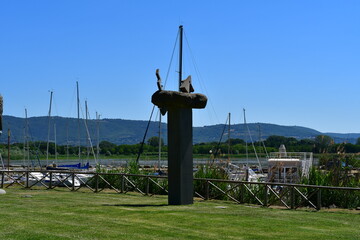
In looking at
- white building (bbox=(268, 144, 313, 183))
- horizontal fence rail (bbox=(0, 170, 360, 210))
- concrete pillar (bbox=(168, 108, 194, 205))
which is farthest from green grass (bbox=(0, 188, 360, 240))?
white building (bbox=(268, 144, 313, 183))

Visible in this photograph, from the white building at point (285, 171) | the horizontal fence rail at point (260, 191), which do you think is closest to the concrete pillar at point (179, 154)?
the horizontal fence rail at point (260, 191)

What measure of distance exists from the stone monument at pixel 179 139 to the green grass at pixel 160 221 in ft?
2.01

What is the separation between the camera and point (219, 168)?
2528 centimetres

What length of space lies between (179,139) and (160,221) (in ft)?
14.6

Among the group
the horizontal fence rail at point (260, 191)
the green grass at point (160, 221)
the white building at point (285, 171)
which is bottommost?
the green grass at point (160, 221)

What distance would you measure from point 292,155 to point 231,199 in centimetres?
1127

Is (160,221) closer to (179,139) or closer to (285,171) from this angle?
(179,139)

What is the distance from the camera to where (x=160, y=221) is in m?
15.2

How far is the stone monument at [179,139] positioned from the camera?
19.1 metres

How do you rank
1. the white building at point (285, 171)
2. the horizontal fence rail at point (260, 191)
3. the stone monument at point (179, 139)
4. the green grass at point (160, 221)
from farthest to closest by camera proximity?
the white building at point (285, 171), the horizontal fence rail at point (260, 191), the stone monument at point (179, 139), the green grass at point (160, 221)

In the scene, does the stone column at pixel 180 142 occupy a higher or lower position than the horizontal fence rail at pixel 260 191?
higher

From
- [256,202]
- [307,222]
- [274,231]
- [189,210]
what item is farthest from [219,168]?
[274,231]

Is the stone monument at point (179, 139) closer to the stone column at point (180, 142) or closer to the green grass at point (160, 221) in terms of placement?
the stone column at point (180, 142)

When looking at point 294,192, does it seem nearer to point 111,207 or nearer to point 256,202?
point 256,202
